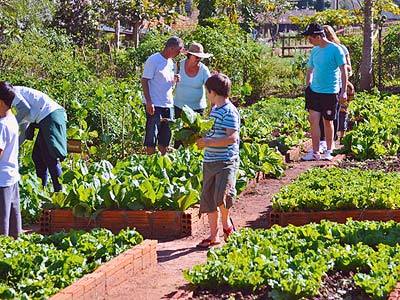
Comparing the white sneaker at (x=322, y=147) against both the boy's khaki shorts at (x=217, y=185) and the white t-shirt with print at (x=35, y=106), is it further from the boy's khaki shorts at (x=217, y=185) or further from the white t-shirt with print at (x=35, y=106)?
the boy's khaki shorts at (x=217, y=185)

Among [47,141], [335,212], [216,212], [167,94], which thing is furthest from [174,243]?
[167,94]

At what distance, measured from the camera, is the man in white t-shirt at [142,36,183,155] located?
12.0 m

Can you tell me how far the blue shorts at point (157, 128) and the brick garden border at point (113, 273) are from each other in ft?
15.0

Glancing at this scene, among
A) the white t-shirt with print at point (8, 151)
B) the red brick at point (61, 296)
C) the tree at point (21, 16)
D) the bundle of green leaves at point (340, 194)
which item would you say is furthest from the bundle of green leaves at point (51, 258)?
the tree at point (21, 16)

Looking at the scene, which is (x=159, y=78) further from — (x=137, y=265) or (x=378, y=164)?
(x=137, y=265)

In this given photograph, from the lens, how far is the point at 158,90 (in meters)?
12.2

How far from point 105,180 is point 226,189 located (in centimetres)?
171

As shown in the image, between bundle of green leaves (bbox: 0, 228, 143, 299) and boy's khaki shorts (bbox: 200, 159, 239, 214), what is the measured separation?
79 cm

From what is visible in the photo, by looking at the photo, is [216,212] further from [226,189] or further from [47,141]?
[47,141]

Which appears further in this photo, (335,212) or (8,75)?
(8,75)

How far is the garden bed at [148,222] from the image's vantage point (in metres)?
9.02

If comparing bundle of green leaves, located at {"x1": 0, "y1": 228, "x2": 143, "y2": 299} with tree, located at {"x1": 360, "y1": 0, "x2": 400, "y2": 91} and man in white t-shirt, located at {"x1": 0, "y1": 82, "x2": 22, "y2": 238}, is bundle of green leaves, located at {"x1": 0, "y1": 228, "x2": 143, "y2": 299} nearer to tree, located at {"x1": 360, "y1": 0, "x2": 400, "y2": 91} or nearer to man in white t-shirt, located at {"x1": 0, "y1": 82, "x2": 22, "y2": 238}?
man in white t-shirt, located at {"x1": 0, "y1": 82, "x2": 22, "y2": 238}

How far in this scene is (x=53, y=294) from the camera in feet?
20.8

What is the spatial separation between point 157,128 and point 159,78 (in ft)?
2.37
